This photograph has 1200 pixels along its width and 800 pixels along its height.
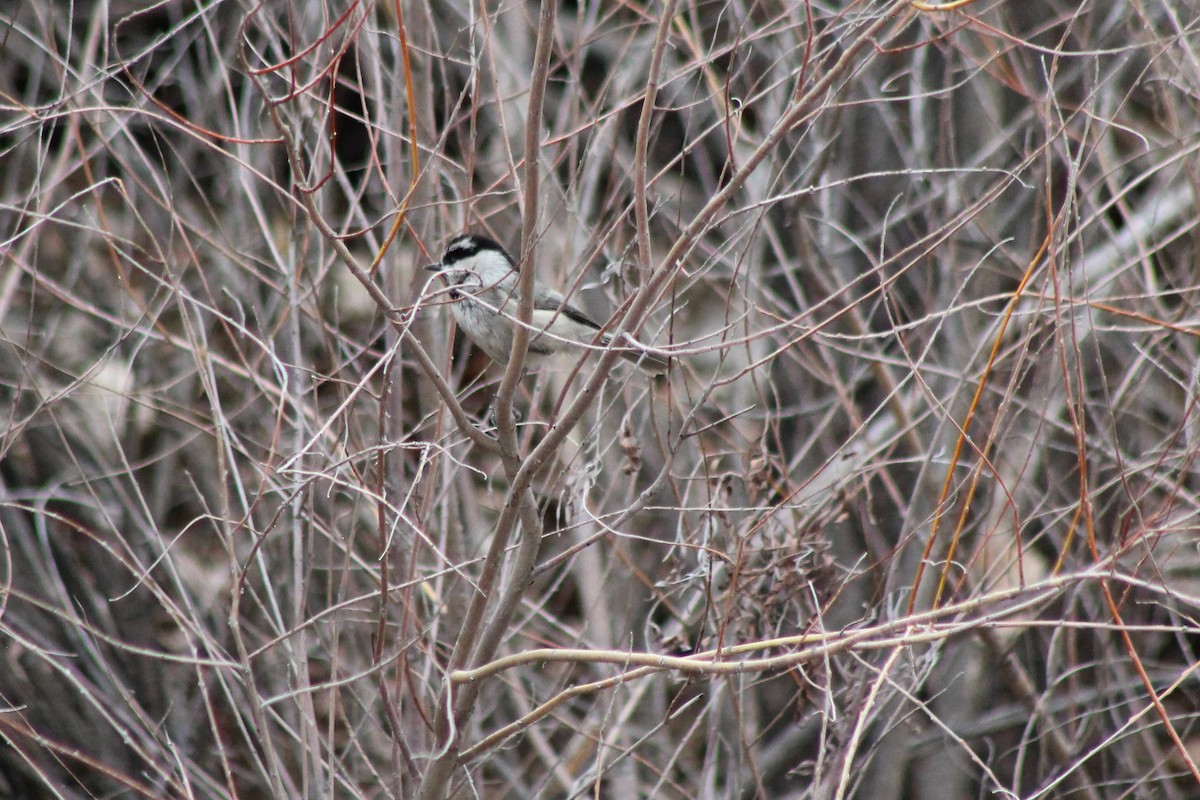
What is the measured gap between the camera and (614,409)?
691cm

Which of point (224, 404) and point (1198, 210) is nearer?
point (1198, 210)

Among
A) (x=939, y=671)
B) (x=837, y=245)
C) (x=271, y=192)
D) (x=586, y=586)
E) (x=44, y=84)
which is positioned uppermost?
(x=44, y=84)

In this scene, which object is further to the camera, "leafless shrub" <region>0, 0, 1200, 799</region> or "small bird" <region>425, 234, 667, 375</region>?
"small bird" <region>425, 234, 667, 375</region>

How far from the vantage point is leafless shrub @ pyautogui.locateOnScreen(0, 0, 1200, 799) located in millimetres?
4363

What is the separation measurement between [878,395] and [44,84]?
5.23m

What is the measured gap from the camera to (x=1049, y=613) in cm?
646

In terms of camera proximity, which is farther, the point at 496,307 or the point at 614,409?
the point at 614,409

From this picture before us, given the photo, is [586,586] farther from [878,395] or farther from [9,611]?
[9,611]

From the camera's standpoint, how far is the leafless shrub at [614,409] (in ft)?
14.3

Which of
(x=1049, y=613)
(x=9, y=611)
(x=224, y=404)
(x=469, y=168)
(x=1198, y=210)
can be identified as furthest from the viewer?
(x=224, y=404)

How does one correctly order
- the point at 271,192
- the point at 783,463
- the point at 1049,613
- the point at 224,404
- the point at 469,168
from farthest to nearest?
the point at 224,404
the point at 271,192
the point at 1049,613
the point at 783,463
the point at 469,168

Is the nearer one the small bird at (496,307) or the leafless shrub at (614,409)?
the leafless shrub at (614,409)

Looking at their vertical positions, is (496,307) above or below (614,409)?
above

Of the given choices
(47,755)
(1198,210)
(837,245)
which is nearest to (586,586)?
(837,245)
